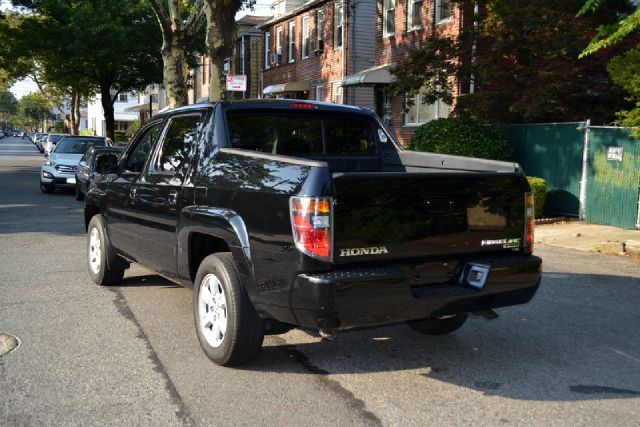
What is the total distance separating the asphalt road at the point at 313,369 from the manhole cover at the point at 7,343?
0.07 metres

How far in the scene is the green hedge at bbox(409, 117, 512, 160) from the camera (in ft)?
52.0

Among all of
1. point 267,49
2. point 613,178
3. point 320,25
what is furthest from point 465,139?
point 267,49

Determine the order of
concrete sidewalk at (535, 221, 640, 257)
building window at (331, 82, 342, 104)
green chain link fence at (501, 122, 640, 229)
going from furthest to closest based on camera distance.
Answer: building window at (331, 82, 342, 104)
green chain link fence at (501, 122, 640, 229)
concrete sidewalk at (535, 221, 640, 257)

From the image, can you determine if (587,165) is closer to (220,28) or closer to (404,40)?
(220,28)

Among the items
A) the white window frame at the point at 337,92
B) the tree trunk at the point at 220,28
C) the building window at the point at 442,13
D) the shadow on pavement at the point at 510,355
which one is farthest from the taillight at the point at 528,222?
the white window frame at the point at 337,92

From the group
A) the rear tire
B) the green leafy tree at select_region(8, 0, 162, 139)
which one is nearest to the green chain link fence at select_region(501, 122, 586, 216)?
the rear tire

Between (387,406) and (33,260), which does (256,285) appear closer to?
(387,406)

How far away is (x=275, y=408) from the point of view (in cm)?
414

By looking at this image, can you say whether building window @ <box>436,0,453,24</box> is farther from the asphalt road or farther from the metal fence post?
the asphalt road

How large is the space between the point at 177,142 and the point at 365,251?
94.7 inches

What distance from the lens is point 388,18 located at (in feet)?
83.6

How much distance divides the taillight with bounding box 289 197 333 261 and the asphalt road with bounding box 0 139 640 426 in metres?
0.96

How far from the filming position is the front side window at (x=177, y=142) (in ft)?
18.4

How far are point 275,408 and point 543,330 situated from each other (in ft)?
9.63
